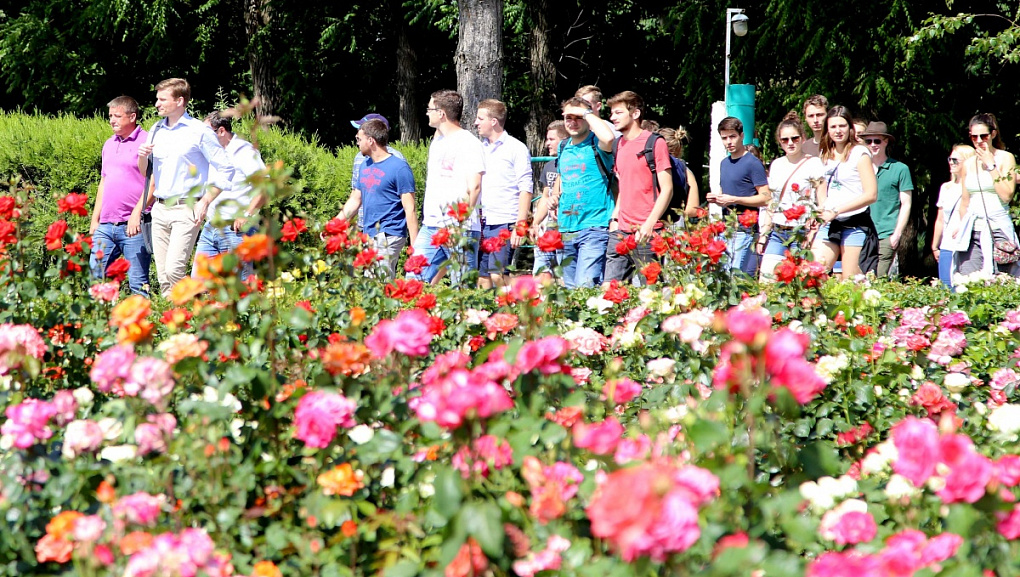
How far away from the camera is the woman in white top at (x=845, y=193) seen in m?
6.56

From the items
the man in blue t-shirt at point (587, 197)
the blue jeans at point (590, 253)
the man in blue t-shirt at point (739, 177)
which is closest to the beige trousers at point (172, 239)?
the man in blue t-shirt at point (587, 197)

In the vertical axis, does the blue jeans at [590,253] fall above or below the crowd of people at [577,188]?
below

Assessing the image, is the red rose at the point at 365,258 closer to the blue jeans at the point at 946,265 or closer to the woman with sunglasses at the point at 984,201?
the woman with sunglasses at the point at 984,201

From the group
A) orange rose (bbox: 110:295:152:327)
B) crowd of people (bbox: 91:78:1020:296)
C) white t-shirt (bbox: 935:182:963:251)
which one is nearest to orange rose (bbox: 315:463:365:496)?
orange rose (bbox: 110:295:152:327)

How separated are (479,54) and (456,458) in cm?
886

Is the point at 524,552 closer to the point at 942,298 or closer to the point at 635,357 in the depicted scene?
the point at 635,357

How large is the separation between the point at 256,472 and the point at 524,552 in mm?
659

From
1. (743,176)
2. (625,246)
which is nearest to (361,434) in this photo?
(625,246)

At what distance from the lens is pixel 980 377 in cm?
398

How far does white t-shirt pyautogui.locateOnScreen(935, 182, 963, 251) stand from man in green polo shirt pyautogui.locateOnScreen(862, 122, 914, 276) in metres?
0.25

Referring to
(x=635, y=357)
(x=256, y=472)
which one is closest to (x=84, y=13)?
(x=635, y=357)

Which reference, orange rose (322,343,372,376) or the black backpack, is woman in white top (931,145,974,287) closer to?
the black backpack

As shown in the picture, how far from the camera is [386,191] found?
6816 millimetres

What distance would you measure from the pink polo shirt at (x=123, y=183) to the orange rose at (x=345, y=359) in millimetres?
5137
